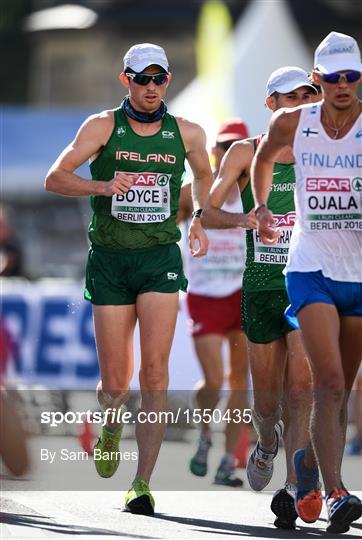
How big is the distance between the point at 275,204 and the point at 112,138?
93cm

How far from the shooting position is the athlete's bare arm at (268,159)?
9000 millimetres

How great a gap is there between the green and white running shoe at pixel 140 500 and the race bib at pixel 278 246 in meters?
1.33

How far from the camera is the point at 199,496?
11234 mm

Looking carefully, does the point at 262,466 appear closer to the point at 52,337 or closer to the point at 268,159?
the point at 268,159

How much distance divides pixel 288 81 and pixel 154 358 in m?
1.62

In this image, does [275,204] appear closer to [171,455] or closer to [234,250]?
[234,250]

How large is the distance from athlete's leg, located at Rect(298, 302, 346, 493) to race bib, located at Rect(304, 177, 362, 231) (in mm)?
386

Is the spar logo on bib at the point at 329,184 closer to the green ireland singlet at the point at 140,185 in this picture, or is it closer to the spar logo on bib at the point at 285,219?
the spar logo on bib at the point at 285,219

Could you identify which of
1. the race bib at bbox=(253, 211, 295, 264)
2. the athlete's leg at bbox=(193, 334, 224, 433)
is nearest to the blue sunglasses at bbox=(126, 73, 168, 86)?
the race bib at bbox=(253, 211, 295, 264)

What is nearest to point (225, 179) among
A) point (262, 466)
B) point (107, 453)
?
point (262, 466)

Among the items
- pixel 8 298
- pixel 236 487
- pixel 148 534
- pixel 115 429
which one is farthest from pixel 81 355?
pixel 148 534

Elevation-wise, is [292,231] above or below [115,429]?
above

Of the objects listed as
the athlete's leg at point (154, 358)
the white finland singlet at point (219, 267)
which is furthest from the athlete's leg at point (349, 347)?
the white finland singlet at point (219, 267)

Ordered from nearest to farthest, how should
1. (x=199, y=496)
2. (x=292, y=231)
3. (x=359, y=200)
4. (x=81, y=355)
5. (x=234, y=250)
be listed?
(x=359, y=200)
(x=292, y=231)
(x=199, y=496)
(x=234, y=250)
(x=81, y=355)
